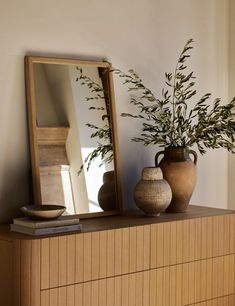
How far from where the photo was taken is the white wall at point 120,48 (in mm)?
2842

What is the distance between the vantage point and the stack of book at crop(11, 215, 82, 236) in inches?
100

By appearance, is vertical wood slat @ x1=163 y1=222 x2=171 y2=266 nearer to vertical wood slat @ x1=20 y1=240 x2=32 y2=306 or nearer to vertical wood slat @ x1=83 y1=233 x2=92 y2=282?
vertical wood slat @ x1=83 y1=233 x2=92 y2=282

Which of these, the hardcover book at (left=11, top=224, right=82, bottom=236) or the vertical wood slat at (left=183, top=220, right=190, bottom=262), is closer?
the hardcover book at (left=11, top=224, right=82, bottom=236)

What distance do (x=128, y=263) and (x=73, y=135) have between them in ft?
2.23

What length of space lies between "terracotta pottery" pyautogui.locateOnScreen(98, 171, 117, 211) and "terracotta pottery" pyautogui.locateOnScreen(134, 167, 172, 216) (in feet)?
0.51

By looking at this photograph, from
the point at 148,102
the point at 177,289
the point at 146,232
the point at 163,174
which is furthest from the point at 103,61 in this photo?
the point at 177,289

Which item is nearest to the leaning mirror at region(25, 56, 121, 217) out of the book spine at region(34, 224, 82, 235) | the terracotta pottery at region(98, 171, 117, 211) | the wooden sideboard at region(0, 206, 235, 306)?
the terracotta pottery at region(98, 171, 117, 211)

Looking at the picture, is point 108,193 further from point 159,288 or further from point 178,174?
point 159,288

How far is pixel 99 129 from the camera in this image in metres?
3.15

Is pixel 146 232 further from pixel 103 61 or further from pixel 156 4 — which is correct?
pixel 156 4

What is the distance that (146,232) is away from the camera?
2857 millimetres

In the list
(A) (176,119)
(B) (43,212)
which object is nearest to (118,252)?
(B) (43,212)

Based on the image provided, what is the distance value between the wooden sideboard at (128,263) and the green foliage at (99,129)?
0.31 m

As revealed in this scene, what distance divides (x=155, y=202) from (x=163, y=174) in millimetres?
247
